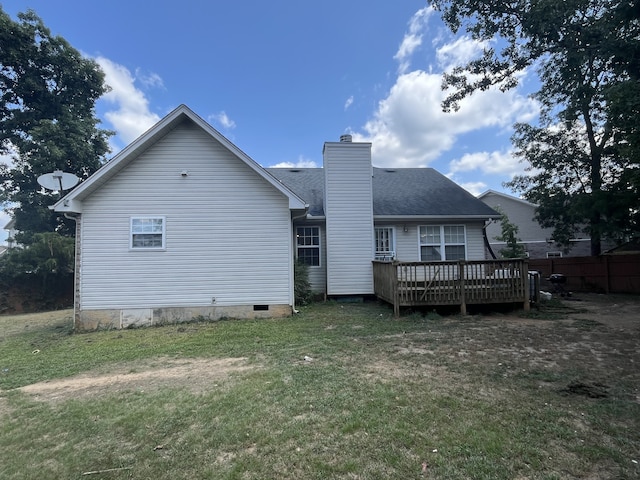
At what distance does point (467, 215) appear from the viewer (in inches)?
482

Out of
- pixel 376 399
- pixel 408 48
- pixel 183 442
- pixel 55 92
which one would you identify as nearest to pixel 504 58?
pixel 408 48

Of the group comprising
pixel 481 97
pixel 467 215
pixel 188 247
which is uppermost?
pixel 481 97

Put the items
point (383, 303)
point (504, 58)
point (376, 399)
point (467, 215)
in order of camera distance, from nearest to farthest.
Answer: point (376, 399), point (383, 303), point (467, 215), point (504, 58)

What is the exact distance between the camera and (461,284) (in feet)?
29.0

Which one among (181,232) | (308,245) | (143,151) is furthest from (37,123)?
(308,245)

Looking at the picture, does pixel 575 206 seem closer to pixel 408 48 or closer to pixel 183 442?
pixel 408 48

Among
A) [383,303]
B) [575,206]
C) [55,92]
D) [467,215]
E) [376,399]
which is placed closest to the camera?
[376,399]

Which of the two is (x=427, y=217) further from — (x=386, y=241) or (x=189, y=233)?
(x=189, y=233)

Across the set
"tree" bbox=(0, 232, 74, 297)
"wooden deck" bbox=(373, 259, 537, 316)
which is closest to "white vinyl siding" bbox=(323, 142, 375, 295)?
"wooden deck" bbox=(373, 259, 537, 316)

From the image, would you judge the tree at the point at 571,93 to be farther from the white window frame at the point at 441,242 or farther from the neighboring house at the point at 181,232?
the neighboring house at the point at 181,232

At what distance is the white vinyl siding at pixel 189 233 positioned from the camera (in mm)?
8875

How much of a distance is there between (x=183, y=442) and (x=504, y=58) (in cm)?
1843

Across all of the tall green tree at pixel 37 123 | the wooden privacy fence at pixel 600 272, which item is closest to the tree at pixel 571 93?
the wooden privacy fence at pixel 600 272

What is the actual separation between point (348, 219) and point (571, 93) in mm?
11977
